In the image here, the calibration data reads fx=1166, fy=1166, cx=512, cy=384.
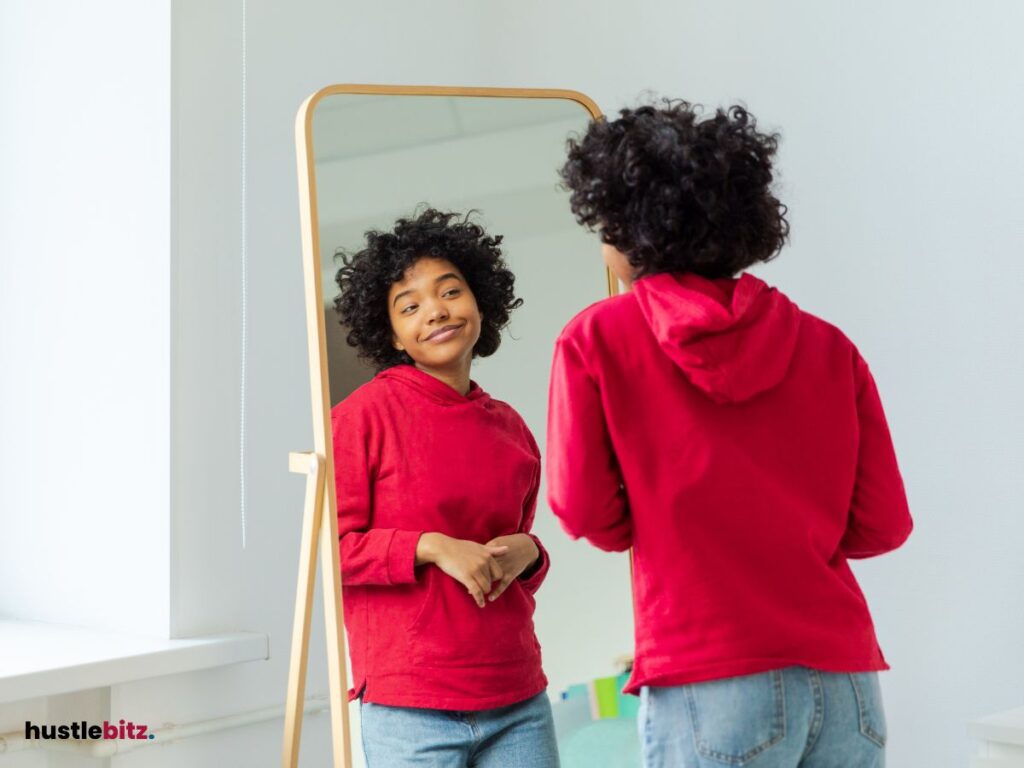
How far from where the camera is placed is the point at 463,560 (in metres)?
1.50

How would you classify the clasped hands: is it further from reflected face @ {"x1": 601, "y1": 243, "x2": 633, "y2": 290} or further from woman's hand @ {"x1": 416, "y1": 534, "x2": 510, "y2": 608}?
reflected face @ {"x1": 601, "y1": 243, "x2": 633, "y2": 290}

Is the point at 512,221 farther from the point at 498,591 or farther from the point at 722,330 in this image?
the point at 722,330

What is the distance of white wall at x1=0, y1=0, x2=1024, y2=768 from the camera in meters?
1.92

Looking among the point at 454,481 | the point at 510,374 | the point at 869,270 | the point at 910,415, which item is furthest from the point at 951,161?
the point at 454,481

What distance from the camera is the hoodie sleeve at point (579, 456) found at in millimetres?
1131

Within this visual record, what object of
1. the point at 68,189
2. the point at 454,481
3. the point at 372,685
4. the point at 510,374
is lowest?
the point at 372,685

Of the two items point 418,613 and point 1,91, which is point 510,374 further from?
point 1,91

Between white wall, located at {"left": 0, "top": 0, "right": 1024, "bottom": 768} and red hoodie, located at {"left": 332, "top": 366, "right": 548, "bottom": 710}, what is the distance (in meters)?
0.53

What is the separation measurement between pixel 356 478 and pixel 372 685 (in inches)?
10.6

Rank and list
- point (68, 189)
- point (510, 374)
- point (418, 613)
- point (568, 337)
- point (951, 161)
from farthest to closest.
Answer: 1. point (68, 189)
2. point (951, 161)
3. point (510, 374)
4. point (418, 613)
5. point (568, 337)

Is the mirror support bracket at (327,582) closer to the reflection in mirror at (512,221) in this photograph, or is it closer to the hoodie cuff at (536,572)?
the reflection in mirror at (512,221)

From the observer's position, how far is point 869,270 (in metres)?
2.06

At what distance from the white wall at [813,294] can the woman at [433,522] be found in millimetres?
540

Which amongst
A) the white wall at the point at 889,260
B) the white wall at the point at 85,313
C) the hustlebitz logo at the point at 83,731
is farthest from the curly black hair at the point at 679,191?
the hustlebitz logo at the point at 83,731
